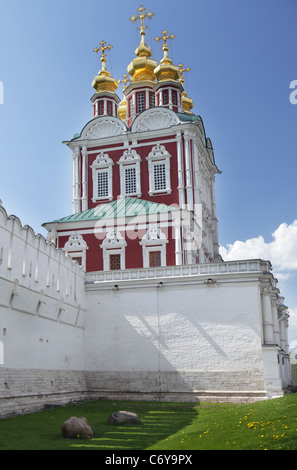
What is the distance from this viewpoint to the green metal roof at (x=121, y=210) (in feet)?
99.2

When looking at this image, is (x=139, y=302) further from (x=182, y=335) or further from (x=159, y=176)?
(x=159, y=176)

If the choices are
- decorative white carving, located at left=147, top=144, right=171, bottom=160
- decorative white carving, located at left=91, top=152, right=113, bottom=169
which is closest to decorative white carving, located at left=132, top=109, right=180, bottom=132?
decorative white carving, located at left=147, top=144, right=171, bottom=160

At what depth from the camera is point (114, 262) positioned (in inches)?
1163

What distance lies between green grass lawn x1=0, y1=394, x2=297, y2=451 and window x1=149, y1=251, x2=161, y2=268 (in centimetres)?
1230

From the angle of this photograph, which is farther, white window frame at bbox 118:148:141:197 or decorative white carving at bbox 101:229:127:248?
white window frame at bbox 118:148:141:197

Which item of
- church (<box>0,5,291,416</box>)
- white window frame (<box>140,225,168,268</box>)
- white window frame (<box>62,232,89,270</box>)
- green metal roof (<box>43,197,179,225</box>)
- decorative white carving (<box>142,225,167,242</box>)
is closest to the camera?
church (<box>0,5,291,416</box>)

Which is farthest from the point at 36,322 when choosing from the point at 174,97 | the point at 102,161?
the point at 174,97

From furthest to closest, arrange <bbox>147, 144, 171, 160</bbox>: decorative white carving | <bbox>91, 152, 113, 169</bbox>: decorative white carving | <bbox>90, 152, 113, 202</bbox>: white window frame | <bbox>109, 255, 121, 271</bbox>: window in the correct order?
<bbox>91, 152, 113, 169</bbox>: decorative white carving, <bbox>90, 152, 113, 202</bbox>: white window frame, <bbox>147, 144, 171, 160</bbox>: decorative white carving, <bbox>109, 255, 121, 271</bbox>: window

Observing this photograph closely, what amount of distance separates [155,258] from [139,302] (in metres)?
6.19

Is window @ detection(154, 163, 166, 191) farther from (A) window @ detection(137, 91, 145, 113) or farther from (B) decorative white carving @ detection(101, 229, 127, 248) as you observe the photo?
(A) window @ detection(137, 91, 145, 113)

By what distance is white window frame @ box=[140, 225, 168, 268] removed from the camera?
28.8 metres
